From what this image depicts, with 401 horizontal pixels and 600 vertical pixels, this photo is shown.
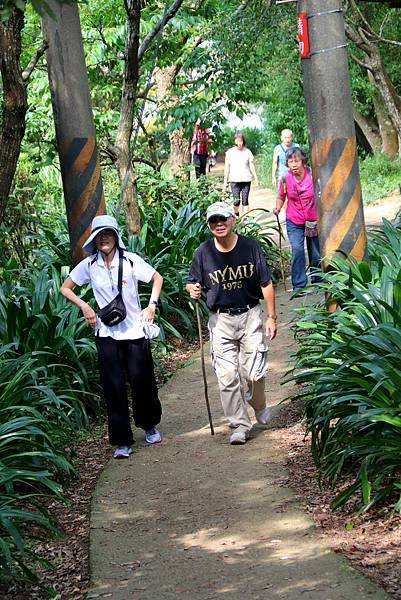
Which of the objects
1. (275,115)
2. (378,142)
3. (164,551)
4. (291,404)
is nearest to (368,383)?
(164,551)

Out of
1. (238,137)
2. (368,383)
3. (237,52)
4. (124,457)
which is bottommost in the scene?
(124,457)

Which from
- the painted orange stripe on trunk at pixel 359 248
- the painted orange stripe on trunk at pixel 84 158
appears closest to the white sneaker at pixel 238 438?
the painted orange stripe on trunk at pixel 359 248

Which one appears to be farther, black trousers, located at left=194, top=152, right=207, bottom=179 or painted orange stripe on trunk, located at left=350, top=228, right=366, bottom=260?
black trousers, located at left=194, top=152, right=207, bottom=179

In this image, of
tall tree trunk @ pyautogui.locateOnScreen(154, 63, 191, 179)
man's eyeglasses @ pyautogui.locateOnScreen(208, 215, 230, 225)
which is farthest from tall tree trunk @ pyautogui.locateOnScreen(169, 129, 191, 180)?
man's eyeglasses @ pyautogui.locateOnScreen(208, 215, 230, 225)

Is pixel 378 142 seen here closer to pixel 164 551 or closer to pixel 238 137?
pixel 238 137

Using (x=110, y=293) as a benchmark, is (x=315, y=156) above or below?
above

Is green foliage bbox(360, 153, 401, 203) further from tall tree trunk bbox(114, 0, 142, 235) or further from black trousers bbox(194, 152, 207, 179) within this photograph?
tall tree trunk bbox(114, 0, 142, 235)

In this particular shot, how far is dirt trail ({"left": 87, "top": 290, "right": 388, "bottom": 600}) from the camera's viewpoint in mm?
5352

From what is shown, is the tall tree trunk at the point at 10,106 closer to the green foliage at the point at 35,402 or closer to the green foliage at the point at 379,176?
the green foliage at the point at 35,402

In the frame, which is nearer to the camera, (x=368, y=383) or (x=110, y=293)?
(x=368, y=383)

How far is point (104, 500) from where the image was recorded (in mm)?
7066

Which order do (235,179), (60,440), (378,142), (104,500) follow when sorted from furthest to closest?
(378,142) < (235,179) < (60,440) < (104,500)

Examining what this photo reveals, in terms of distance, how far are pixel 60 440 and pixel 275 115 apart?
28812 millimetres

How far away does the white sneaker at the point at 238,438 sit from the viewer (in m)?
7.91
